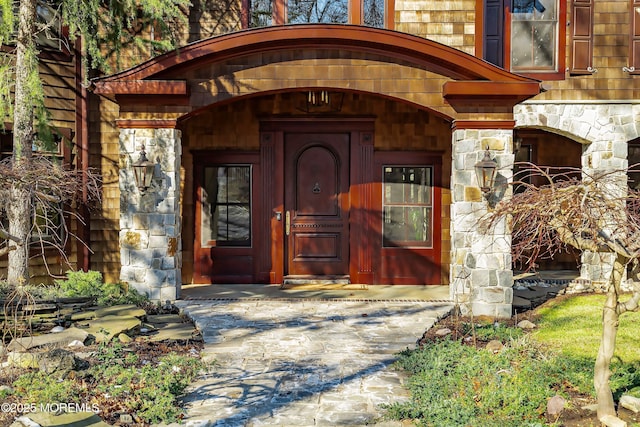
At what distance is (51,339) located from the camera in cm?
542

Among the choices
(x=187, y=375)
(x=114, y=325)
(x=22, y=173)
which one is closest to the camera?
(x=22, y=173)

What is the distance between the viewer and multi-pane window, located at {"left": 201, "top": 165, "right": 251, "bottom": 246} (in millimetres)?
9391

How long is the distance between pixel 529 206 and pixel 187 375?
3107 millimetres

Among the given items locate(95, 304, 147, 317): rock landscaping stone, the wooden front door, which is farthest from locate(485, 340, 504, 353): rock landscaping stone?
the wooden front door

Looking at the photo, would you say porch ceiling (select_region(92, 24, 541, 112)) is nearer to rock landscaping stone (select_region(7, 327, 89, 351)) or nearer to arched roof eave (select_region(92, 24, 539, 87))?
arched roof eave (select_region(92, 24, 539, 87))

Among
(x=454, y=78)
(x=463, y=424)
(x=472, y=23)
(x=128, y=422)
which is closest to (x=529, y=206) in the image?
(x=463, y=424)

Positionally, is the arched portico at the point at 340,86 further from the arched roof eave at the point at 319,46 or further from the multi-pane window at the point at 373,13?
the multi-pane window at the point at 373,13

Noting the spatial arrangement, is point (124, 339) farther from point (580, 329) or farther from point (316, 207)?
point (580, 329)

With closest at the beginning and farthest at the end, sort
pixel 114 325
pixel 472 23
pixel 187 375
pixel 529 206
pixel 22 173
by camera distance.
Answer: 1. pixel 529 206
2. pixel 22 173
3. pixel 187 375
4. pixel 114 325
5. pixel 472 23

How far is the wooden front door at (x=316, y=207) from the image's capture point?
9352 mm

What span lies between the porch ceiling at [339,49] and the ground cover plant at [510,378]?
119 inches

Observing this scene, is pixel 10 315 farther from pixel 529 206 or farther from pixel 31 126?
pixel 529 206

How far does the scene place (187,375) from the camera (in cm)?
479

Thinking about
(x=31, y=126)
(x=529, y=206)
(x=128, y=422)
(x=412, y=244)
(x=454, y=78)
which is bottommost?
(x=128, y=422)
